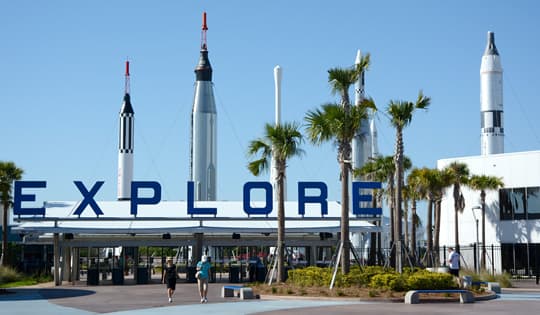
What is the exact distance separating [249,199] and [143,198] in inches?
234

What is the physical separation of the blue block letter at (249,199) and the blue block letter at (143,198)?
16.1 ft

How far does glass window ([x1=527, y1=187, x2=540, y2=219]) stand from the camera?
182ft

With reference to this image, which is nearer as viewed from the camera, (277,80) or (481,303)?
(481,303)

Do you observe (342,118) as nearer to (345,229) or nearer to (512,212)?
(345,229)

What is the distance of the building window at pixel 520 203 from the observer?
5572 centimetres

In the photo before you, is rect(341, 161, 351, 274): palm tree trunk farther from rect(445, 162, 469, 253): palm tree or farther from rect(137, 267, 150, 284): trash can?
rect(445, 162, 469, 253): palm tree

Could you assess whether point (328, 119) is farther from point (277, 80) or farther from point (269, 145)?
point (277, 80)

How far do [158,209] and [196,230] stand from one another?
5.74 meters

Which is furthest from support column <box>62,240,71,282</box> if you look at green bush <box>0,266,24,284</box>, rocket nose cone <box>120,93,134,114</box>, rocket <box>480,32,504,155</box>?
rocket nose cone <box>120,93,134,114</box>

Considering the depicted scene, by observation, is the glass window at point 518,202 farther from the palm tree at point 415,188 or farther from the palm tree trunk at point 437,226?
the palm tree at point 415,188

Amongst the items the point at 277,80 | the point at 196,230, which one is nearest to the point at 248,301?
the point at 196,230

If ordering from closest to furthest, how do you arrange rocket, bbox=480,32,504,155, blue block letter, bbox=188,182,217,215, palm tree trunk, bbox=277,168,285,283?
palm tree trunk, bbox=277,168,285,283
blue block letter, bbox=188,182,217,215
rocket, bbox=480,32,504,155

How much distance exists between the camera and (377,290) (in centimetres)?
2909

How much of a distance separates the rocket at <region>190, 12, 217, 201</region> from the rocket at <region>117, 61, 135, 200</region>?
296 inches
